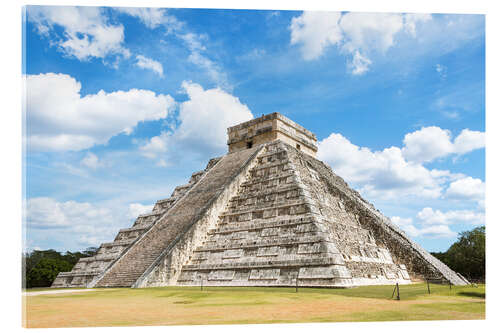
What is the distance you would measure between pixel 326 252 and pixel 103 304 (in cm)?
612

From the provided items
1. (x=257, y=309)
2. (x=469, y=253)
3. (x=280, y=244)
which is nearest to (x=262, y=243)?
(x=280, y=244)

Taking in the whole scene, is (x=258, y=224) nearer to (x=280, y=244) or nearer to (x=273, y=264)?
(x=280, y=244)

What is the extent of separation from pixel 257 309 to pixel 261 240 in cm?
617

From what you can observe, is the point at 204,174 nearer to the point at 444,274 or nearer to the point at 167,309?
the point at 444,274

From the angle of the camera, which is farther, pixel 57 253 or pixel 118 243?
pixel 57 253

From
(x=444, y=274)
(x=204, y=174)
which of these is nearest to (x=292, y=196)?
(x=444, y=274)

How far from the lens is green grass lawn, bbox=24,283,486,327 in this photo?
6293mm

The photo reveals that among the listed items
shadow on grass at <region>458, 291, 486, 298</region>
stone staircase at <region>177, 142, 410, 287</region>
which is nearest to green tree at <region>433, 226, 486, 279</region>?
stone staircase at <region>177, 142, 410, 287</region>

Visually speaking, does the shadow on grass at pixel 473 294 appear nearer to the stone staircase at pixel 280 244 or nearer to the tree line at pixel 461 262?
the stone staircase at pixel 280 244

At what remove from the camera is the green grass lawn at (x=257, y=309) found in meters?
6.29

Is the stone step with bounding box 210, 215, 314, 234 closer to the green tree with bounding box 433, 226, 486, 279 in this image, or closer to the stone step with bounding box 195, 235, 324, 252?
the stone step with bounding box 195, 235, 324, 252

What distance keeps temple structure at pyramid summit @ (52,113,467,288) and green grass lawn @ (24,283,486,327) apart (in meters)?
2.49

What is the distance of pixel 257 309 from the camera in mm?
7133
